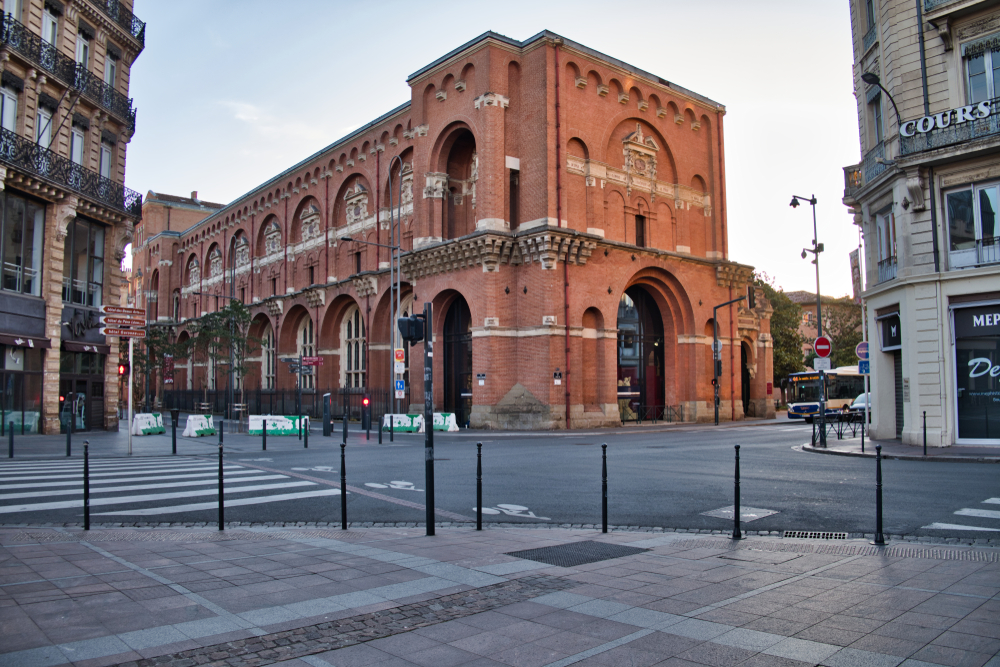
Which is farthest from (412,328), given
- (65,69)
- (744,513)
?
(65,69)

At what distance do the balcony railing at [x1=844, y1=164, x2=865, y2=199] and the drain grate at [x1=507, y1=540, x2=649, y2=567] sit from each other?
21501 mm

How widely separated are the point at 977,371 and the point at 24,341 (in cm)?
2994

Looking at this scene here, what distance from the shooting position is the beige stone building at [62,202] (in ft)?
79.8

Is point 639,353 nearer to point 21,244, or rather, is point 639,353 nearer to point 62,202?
point 62,202

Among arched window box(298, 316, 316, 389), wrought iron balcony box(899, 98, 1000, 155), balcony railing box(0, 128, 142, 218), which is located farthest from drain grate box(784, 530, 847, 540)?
arched window box(298, 316, 316, 389)

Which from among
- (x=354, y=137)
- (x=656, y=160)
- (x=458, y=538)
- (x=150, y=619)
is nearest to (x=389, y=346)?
(x=354, y=137)

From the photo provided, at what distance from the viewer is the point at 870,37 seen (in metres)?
23.1

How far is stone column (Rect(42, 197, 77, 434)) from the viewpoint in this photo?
25.9m

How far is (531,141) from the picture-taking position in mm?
34438

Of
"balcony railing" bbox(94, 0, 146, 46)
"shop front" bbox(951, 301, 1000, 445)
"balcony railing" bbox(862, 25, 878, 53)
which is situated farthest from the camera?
"balcony railing" bbox(94, 0, 146, 46)

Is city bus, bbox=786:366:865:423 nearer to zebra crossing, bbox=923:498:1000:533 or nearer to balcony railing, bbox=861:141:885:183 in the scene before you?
balcony railing, bbox=861:141:885:183

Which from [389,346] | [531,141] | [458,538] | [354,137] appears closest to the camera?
[458,538]

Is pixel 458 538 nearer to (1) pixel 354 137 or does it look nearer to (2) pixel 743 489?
(2) pixel 743 489

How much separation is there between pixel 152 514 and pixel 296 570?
479 centimetres
